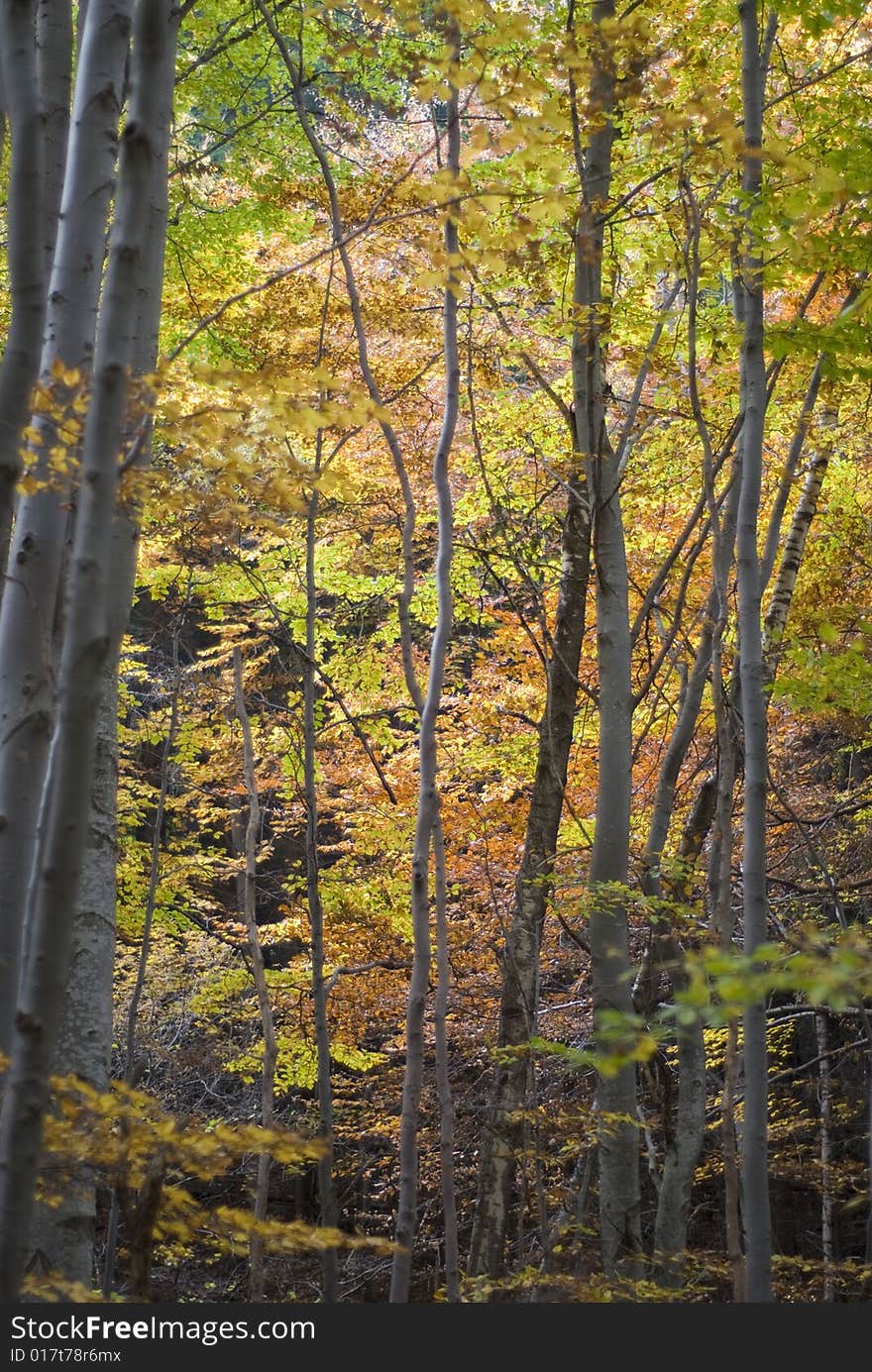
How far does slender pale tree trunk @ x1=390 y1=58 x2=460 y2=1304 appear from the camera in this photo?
386cm

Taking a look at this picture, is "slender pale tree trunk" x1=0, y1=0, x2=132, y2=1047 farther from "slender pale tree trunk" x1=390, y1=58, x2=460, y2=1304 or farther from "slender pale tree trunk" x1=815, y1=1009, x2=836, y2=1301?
"slender pale tree trunk" x1=815, y1=1009, x2=836, y2=1301

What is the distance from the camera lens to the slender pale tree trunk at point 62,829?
76.4 inches

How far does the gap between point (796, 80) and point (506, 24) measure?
3.03 meters

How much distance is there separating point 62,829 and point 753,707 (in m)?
2.53

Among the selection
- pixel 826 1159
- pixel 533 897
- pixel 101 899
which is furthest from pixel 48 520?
pixel 826 1159

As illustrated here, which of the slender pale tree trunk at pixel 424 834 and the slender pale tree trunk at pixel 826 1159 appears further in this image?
the slender pale tree trunk at pixel 826 1159

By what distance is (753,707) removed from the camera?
3777 mm

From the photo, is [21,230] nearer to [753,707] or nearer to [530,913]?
[753,707]

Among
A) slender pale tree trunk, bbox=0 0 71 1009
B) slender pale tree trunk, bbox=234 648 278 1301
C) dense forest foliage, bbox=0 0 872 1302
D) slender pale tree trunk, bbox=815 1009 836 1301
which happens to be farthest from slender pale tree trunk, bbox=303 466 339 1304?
slender pale tree trunk, bbox=815 1009 836 1301

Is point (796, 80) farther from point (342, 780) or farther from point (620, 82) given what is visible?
point (342, 780)

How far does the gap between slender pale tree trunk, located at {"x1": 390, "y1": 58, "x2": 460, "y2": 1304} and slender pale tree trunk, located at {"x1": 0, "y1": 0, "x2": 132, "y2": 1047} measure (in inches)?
53.0

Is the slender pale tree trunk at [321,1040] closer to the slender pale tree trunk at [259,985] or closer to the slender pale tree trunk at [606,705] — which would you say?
the slender pale tree trunk at [606,705]

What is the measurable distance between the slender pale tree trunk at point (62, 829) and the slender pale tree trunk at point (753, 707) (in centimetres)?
215

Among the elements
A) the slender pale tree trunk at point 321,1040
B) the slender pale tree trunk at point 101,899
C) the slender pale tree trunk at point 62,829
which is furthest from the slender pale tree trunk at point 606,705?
the slender pale tree trunk at point 62,829
